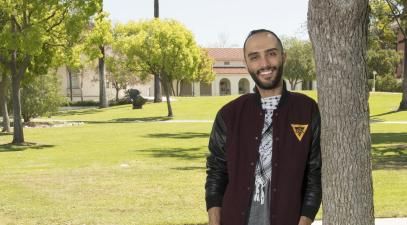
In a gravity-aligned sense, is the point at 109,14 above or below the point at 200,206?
above

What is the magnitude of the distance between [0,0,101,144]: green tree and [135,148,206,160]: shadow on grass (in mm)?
4809

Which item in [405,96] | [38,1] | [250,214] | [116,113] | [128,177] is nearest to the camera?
[250,214]

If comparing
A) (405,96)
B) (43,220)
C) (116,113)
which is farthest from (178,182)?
(116,113)

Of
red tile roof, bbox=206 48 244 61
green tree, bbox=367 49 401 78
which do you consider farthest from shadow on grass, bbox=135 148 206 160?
red tile roof, bbox=206 48 244 61

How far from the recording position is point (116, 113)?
4331cm

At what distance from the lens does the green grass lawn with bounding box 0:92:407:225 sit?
7988mm

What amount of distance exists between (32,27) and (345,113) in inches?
663

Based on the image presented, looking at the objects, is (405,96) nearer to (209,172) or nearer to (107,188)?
(107,188)

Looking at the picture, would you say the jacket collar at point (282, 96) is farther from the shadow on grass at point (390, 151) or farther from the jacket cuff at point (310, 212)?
the shadow on grass at point (390, 151)

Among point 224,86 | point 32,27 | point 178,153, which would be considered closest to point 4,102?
point 32,27

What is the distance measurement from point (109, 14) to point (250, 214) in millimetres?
27671

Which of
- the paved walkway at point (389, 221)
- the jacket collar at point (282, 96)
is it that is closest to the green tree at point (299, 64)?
the paved walkway at point (389, 221)

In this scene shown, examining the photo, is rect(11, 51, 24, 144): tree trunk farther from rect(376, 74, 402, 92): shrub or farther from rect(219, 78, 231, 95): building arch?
rect(219, 78, 231, 95): building arch

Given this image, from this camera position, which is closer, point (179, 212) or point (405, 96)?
point (179, 212)
